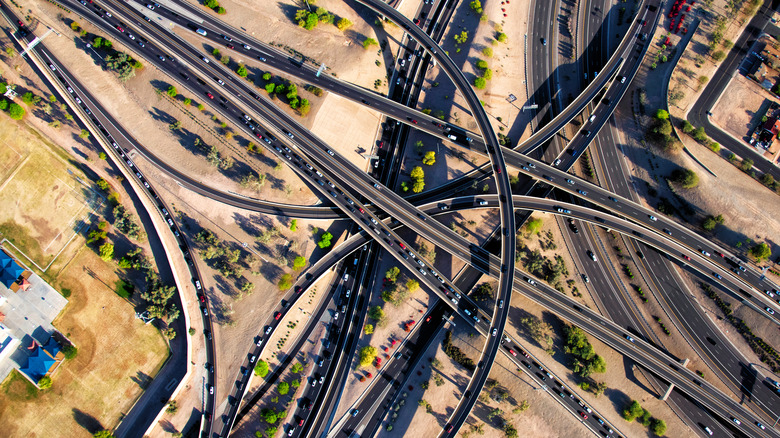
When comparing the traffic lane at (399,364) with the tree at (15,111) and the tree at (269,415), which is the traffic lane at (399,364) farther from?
the tree at (15,111)

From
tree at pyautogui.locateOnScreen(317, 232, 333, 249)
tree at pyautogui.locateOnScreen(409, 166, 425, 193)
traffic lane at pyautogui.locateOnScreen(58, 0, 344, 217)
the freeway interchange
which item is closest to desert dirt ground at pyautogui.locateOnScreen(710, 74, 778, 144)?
the freeway interchange

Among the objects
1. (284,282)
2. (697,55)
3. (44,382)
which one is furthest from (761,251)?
(44,382)

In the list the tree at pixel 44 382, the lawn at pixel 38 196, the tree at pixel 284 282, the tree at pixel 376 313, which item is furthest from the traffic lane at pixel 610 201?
the tree at pixel 44 382

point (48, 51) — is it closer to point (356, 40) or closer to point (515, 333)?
point (356, 40)

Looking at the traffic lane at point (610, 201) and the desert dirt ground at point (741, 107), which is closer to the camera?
the traffic lane at point (610, 201)

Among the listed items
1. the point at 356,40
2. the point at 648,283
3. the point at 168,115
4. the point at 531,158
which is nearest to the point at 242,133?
the point at 168,115

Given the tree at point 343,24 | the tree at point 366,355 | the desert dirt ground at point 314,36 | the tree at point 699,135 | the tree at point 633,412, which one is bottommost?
the tree at point 366,355
